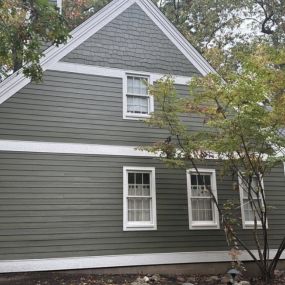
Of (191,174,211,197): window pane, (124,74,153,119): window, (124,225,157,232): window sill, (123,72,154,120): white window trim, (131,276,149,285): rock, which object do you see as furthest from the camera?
(191,174,211,197): window pane

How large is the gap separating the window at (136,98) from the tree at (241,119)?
845 millimetres

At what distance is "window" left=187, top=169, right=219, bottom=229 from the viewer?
12117 mm

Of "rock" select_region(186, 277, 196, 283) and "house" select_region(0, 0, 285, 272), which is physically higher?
"house" select_region(0, 0, 285, 272)

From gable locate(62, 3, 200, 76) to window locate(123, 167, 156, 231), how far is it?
126 inches

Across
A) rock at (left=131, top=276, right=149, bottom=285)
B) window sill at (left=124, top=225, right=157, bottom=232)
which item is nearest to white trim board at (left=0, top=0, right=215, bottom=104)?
window sill at (left=124, top=225, right=157, bottom=232)

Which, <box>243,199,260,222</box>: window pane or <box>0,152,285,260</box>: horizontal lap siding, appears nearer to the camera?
<box>0,152,285,260</box>: horizontal lap siding

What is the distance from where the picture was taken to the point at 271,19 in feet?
83.6

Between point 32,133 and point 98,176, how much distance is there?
82.4 inches

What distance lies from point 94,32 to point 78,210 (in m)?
5.22

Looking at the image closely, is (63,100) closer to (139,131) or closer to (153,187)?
(139,131)

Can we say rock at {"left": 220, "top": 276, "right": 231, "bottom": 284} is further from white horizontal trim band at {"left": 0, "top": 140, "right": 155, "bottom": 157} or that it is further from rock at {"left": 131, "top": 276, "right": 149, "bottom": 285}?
white horizontal trim band at {"left": 0, "top": 140, "right": 155, "bottom": 157}

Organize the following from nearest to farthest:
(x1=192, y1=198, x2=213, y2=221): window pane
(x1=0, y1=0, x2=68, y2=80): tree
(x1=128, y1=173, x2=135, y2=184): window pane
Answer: (x1=0, y1=0, x2=68, y2=80): tree
(x1=128, y1=173, x2=135, y2=184): window pane
(x1=192, y1=198, x2=213, y2=221): window pane

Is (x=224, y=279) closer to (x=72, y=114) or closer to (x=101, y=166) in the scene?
(x=101, y=166)

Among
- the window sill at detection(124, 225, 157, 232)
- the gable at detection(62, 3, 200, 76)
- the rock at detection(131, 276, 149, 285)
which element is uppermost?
the gable at detection(62, 3, 200, 76)
